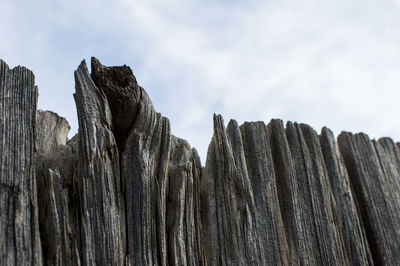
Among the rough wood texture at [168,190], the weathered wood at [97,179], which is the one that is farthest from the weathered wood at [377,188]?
the weathered wood at [97,179]

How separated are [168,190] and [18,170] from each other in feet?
3.14

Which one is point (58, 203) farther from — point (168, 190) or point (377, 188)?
point (377, 188)

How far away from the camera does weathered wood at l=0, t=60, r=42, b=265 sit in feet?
7.54

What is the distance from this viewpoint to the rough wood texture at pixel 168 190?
247 cm

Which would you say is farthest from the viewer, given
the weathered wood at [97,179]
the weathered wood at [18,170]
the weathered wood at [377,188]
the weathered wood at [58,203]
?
the weathered wood at [377,188]

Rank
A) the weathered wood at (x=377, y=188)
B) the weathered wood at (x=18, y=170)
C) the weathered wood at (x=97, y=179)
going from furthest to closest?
the weathered wood at (x=377, y=188), the weathered wood at (x=97, y=179), the weathered wood at (x=18, y=170)

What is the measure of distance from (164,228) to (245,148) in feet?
3.34

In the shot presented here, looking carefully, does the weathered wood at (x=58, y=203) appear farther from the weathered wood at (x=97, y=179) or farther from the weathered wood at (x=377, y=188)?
the weathered wood at (x=377, y=188)

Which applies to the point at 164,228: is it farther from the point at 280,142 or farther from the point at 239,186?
the point at 280,142

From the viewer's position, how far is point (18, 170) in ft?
7.97

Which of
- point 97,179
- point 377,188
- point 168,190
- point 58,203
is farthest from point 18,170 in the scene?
point 377,188

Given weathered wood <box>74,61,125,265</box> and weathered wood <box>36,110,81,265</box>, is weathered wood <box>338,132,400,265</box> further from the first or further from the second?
weathered wood <box>36,110,81,265</box>

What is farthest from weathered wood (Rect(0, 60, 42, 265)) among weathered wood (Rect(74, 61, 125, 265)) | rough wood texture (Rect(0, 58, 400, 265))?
weathered wood (Rect(74, 61, 125, 265))

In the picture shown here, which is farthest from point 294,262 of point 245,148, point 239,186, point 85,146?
point 85,146
